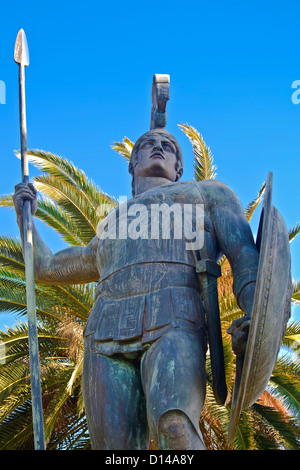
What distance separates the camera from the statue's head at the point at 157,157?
6.04 meters

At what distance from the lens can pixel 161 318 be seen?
4742mm

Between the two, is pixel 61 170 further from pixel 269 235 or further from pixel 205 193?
pixel 269 235

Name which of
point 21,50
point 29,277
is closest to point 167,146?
point 21,50

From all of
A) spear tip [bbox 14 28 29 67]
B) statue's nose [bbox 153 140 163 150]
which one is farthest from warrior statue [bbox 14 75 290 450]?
spear tip [bbox 14 28 29 67]

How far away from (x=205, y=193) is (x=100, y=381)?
1.66m

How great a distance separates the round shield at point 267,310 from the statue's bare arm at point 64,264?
1647mm

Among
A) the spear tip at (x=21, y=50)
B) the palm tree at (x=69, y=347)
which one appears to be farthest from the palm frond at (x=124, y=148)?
the spear tip at (x=21, y=50)

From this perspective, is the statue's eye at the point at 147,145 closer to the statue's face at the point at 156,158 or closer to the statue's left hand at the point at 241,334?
the statue's face at the point at 156,158

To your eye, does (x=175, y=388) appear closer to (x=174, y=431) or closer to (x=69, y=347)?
(x=174, y=431)

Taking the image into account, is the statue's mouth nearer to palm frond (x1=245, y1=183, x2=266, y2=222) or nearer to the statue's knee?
the statue's knee

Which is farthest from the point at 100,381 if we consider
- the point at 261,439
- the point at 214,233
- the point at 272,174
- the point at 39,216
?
the point at 39,216

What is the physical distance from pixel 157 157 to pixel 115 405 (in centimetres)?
220

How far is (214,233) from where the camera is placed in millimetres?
5418
